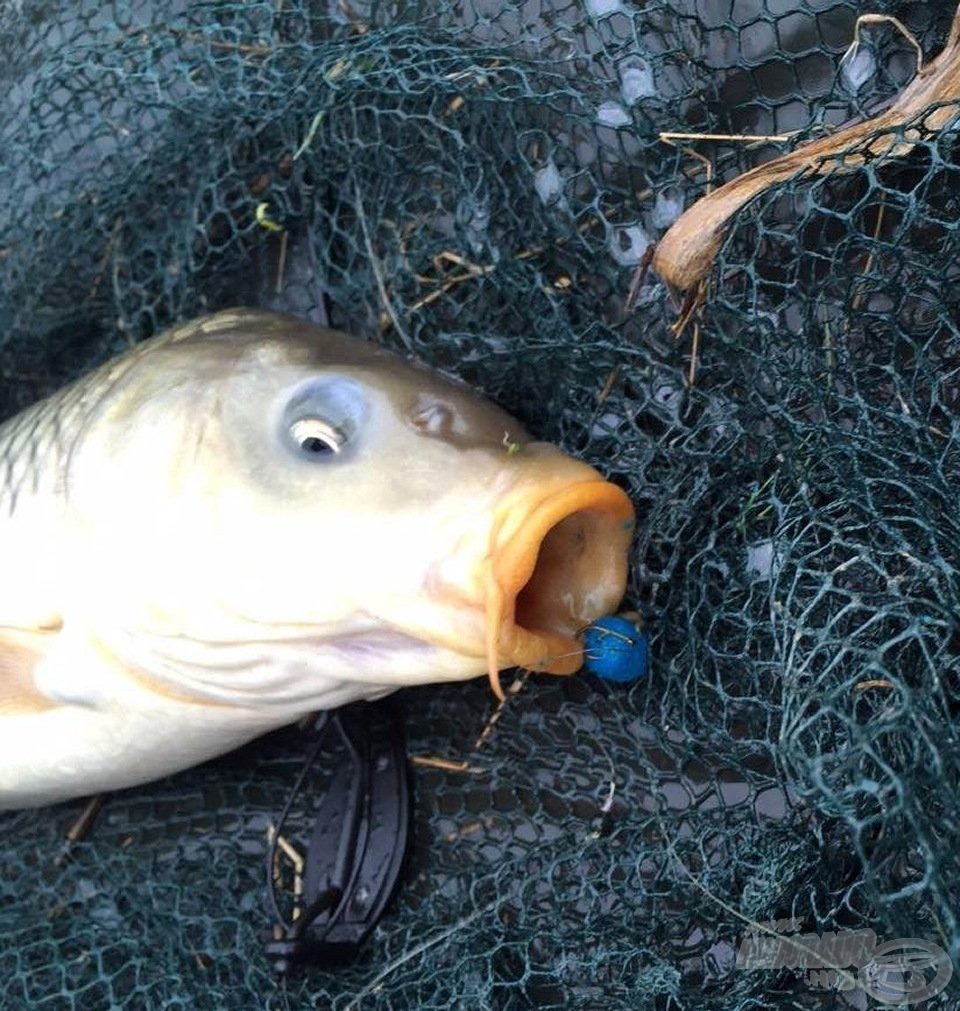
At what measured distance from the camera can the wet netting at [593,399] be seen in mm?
1229

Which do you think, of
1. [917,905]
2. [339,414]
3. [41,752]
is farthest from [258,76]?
[917,905]

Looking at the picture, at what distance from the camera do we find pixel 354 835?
1.69 metres

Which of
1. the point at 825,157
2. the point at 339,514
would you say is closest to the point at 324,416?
the point at 339,514

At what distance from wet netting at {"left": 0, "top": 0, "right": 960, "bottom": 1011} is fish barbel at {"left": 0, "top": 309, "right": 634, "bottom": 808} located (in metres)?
0.21

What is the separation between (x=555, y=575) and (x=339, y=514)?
27 cm

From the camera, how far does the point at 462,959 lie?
1.45 metres

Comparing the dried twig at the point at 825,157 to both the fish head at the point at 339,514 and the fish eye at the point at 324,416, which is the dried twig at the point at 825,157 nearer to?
the fish head at the point at 339,514

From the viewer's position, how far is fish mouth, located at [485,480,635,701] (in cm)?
112

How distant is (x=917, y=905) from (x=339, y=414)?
858 mm

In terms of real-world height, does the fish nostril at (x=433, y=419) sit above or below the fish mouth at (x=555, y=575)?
above

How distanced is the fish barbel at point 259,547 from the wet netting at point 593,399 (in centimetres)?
21
